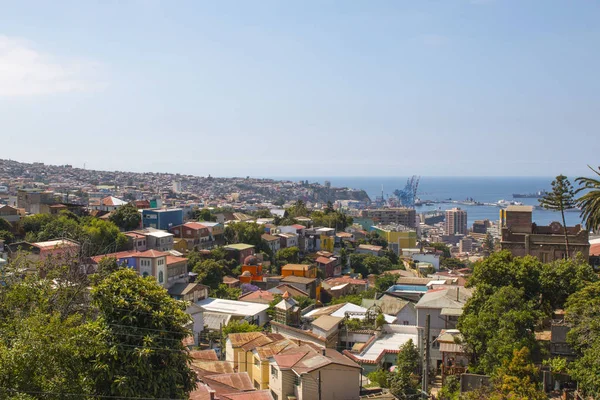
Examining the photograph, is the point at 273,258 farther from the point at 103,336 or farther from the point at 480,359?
the point at 103,336

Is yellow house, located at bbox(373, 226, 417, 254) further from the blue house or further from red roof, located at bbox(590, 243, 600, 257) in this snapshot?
red roof, located at bbox(590, 243, 600, 257)

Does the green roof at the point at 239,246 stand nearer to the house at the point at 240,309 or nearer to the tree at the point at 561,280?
the house at the point at 240,309

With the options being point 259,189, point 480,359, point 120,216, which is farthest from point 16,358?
point 259,189

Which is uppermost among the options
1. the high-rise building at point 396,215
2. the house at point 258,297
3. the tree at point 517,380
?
the tree at point 517,380

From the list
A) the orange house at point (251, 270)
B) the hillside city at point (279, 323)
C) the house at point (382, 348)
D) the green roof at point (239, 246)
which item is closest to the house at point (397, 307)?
the hillside city at point (279, 323)

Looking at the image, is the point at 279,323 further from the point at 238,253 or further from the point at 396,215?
the point at 396,215

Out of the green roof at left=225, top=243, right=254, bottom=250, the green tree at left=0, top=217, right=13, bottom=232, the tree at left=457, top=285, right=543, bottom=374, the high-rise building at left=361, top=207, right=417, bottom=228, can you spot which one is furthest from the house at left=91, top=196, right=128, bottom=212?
the high-rise building at left=361, top=207, right=417, bottom=228
